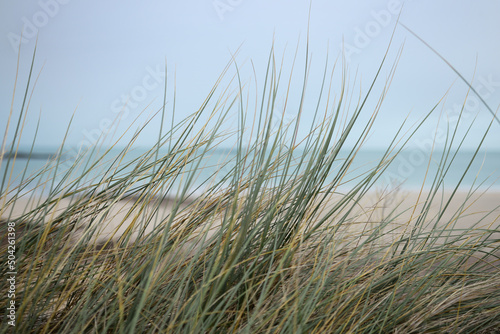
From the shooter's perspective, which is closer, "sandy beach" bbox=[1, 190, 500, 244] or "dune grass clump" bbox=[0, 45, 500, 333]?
"dune grass clump" bbox=[0, 45, 500, 333]

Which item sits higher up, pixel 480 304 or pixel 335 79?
pixel 335 79

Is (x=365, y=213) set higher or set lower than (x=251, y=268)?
higher

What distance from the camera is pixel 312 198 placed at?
916mm

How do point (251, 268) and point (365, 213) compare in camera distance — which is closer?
point (251, 268)

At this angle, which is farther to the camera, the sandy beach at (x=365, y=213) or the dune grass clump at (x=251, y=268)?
the sandy beach at (x=365, y=213)

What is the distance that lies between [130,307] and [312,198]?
36cm

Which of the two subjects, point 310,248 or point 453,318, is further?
point 310,248

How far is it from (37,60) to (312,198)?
7.71 meters

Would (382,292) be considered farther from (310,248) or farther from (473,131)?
(473,131)

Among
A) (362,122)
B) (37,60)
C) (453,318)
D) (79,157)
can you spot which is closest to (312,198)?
(453,318)

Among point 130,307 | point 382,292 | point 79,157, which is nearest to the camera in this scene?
point 130,307

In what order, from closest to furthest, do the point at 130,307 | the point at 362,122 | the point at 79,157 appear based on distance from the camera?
the point at 130,307 → the point at 79,157 → the point at 362,122

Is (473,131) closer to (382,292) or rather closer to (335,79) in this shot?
(335,79)

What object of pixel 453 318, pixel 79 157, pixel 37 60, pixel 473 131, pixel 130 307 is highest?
pixel 473 131
